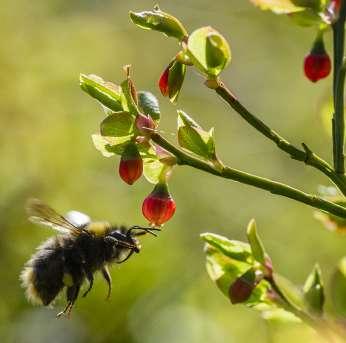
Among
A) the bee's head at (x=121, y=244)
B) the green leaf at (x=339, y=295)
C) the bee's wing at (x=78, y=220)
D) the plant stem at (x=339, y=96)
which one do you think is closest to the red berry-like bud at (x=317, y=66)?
the plant stem at (x=339, y=96)

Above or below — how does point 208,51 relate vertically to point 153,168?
above

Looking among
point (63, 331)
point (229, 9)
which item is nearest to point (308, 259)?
point (63, 331)

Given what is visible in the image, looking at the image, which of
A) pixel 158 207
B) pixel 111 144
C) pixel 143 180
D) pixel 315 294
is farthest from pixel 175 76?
pixel 143 180

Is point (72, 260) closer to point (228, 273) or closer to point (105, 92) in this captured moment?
point (228, 273)

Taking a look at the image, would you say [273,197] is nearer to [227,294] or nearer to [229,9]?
[229,9]

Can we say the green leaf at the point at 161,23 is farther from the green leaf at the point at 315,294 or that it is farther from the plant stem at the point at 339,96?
the green leaf at the point at 315,294
